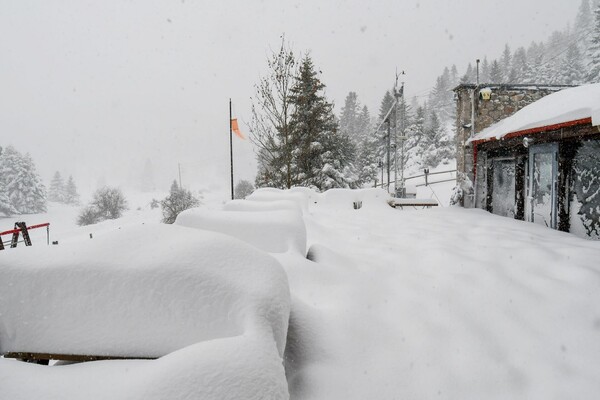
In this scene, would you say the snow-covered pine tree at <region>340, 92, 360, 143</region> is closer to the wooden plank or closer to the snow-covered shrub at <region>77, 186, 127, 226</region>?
the snow-covered shrub at <region>77, 186, 127, 226</region>

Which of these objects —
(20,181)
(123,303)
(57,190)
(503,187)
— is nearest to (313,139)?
(503,187)

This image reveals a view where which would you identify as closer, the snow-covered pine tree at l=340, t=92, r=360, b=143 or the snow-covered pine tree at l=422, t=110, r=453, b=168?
the snow-covered pine tree at l=422, t=110, r=453, b=168

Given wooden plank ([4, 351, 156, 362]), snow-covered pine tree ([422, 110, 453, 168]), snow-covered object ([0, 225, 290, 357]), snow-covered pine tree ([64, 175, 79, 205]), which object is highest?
snow-covered pine tree ([422, 110, 453, 168])

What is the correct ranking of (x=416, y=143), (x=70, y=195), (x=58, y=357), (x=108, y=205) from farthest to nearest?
(x=70, y=195) < (x=416, y=143) < (x=108, y=205) < (x=58, y=357)

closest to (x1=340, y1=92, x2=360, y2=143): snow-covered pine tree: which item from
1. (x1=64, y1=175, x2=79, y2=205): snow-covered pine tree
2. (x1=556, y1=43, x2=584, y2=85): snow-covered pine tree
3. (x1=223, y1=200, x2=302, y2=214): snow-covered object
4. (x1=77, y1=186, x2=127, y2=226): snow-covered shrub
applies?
(x1=556, y1=43, x2=584, y2=85): snow-covered pine tree

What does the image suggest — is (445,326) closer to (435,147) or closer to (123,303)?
(123,303)

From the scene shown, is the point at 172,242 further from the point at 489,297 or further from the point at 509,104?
the point at 509,104

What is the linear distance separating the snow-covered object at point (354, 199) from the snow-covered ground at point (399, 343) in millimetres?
7753

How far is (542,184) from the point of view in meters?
7.92

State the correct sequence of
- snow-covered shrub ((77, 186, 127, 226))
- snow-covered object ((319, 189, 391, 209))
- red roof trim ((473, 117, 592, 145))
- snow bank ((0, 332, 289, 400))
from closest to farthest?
1. snow bank ((0, 332, 289, 400))
2. red roof trim ((473, 117, 592, 145))
3. snow-covered object ((319, 189, 391, 209))
4. snow-covered shrub ((77, 186, 127, 226))

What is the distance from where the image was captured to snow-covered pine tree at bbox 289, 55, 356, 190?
20.8m

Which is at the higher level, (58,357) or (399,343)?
(58,357)

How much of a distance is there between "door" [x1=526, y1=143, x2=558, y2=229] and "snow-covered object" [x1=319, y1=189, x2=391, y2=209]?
15.6 ft

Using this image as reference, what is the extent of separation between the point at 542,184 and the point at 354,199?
19.9 ft
